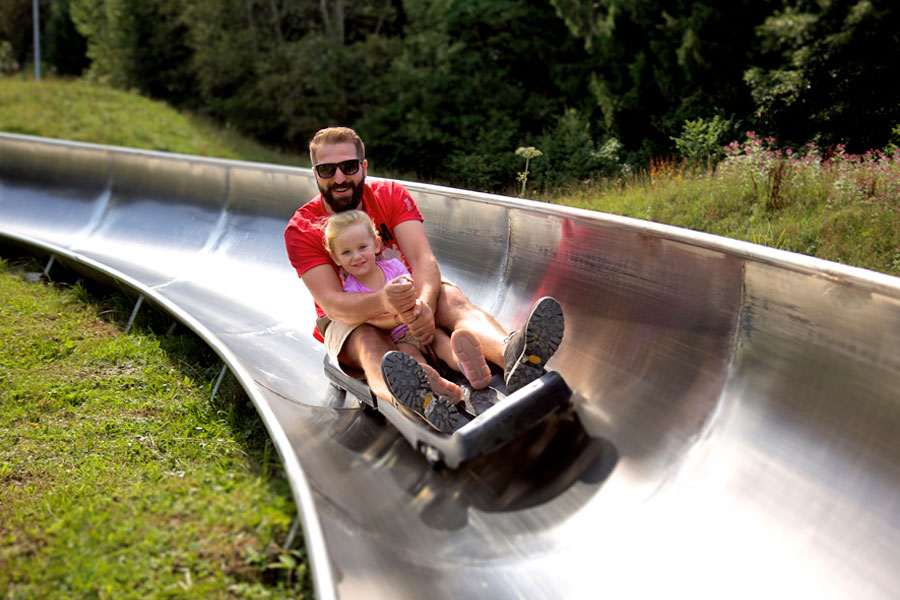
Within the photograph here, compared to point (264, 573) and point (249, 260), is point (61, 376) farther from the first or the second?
point (264, 573)

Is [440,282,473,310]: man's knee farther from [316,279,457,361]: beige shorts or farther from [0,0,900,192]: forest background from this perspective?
[0,0,900,192]: forest background

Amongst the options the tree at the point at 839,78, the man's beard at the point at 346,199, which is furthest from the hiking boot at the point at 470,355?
the tree at the point at 839,78

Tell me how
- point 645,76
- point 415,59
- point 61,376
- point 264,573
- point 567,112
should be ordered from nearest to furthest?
point 264,573 < point 61,376 < point 645,76 < point 567,112 < point 415,59

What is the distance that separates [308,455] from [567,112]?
28.8 ft

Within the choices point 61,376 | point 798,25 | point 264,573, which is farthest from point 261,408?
point 798,25

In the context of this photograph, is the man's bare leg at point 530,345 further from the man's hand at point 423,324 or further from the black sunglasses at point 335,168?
the black sunglasses at point 335,168

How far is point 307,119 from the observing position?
17828mm

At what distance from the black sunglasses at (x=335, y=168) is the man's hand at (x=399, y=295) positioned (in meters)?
0.78

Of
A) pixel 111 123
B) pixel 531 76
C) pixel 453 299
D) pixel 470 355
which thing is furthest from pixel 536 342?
pixel 111 123

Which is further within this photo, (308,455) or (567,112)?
(567,112)

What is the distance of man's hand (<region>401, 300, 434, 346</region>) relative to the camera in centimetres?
291

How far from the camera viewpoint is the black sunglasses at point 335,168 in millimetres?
3273

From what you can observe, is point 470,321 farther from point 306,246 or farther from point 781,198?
point 781,198

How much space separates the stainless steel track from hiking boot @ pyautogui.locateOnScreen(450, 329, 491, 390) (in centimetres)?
36
